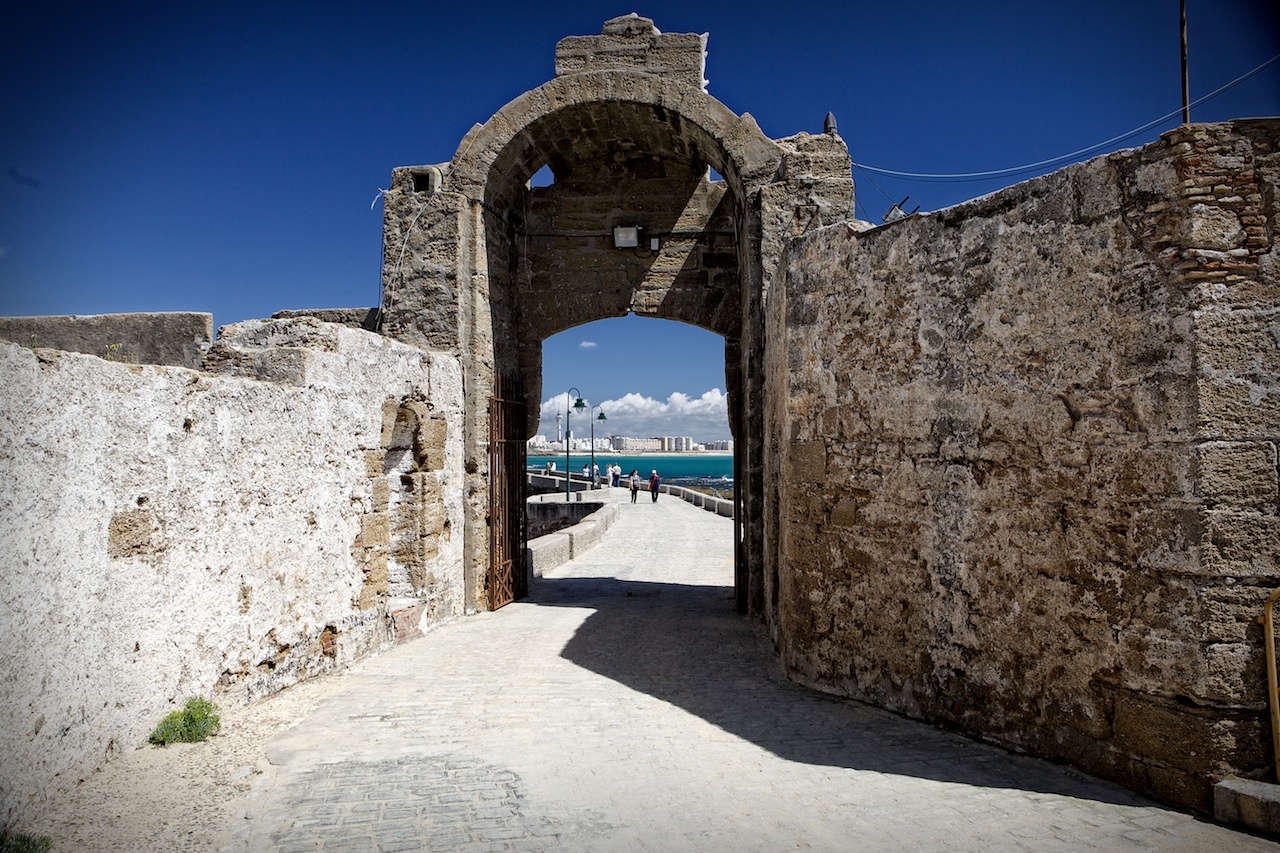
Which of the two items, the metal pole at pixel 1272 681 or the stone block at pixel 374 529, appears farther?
the stone block at pixel 374 529

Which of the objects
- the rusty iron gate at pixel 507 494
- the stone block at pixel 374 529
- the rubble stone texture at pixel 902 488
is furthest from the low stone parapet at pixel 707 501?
the stone block at pixel 374 529

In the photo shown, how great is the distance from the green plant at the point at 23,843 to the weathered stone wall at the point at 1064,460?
13.9 ft

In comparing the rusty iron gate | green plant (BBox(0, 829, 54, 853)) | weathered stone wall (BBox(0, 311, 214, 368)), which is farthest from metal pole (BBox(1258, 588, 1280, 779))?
Result: the rusty iron gate

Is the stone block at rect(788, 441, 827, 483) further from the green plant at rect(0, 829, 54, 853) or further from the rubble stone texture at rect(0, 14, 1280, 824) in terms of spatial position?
the green plant at rect(0, 829, 54, 853)

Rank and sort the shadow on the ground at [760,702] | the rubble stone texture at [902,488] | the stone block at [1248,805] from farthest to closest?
the shadow on the ground at [760,702]
the rubble stone texture at [902,488]
the stone block at [1248,805]

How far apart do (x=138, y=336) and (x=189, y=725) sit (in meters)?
3.75

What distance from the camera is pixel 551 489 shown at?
3488 centimetres

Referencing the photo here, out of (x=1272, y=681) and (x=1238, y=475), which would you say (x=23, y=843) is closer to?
(x=1272, y=681)

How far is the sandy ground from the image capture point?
324 cm

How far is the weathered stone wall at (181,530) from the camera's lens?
3.36 meters

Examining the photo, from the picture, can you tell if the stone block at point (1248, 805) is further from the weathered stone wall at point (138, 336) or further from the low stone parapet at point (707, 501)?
the low stone parapet at point (707, 501)

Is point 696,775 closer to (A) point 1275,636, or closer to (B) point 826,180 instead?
(A) point 1275,636

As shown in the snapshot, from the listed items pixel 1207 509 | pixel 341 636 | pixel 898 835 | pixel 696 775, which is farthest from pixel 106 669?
pixel 1207 509

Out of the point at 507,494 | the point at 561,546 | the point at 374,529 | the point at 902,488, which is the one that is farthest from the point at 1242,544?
the point at 561,546
